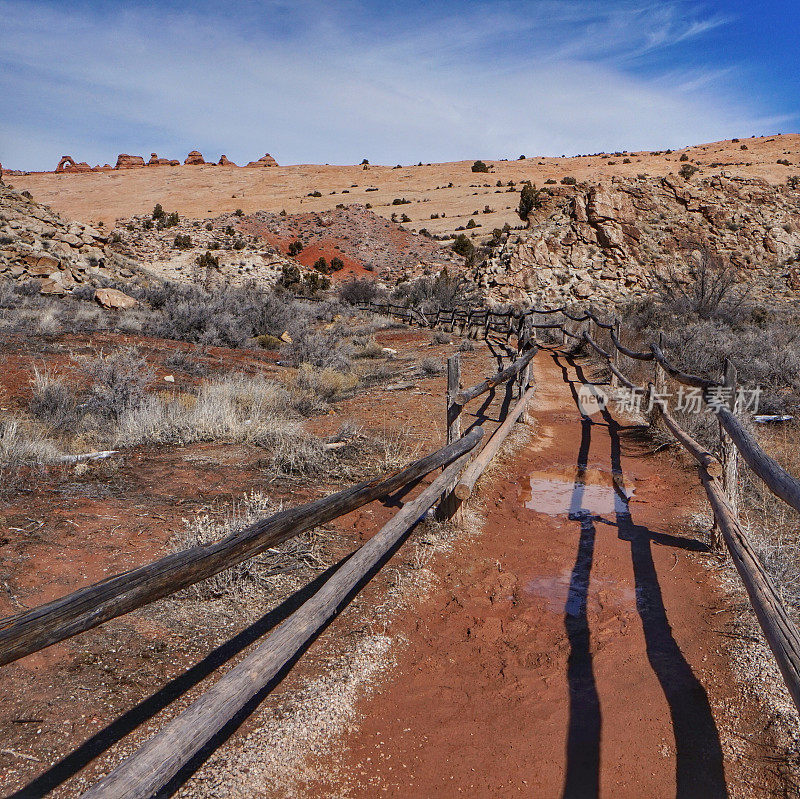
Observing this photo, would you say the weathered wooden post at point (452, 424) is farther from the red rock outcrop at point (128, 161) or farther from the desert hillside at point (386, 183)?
the red rock outcrop at point (128, 161)

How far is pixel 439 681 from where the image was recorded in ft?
10.3

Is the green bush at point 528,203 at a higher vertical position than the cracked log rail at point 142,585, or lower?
higher

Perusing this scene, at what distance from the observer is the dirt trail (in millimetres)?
2504

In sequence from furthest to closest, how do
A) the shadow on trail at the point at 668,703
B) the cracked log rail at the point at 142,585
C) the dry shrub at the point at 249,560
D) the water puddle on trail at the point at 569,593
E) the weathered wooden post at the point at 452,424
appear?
the weathered wooden post at the point at 452,424, the water puddle on trail at the point at 569,593, the dry shrub at the point at 249,560, the shadow on trail at the point at 668,703, the cracked log rail at the point at 142,585

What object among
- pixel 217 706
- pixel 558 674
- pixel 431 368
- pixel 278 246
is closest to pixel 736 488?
pixel 558 674

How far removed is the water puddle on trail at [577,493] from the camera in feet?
18.5

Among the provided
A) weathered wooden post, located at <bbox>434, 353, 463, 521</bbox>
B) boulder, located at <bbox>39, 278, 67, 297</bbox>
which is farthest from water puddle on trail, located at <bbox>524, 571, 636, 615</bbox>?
boulder, located at <bbox>39, 278, 67, 297</bbox>

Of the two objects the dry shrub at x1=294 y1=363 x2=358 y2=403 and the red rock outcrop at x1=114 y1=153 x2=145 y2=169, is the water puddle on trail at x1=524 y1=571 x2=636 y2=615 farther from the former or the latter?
the red rock outcrop at x1=114 y1=153 x2=145 y2=169

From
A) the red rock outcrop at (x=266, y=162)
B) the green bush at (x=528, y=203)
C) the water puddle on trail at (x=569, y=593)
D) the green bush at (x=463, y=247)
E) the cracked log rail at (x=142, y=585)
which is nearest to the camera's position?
the cracked log rail at (x=142, y=585)

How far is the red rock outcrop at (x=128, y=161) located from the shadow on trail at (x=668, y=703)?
109 metres

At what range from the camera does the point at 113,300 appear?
700 inches

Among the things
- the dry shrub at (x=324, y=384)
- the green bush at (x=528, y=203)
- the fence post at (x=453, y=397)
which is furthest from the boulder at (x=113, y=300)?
the green bush at (x=528, y=203)

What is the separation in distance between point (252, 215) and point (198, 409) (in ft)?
155

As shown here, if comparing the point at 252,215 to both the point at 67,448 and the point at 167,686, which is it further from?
the point at 167,686
